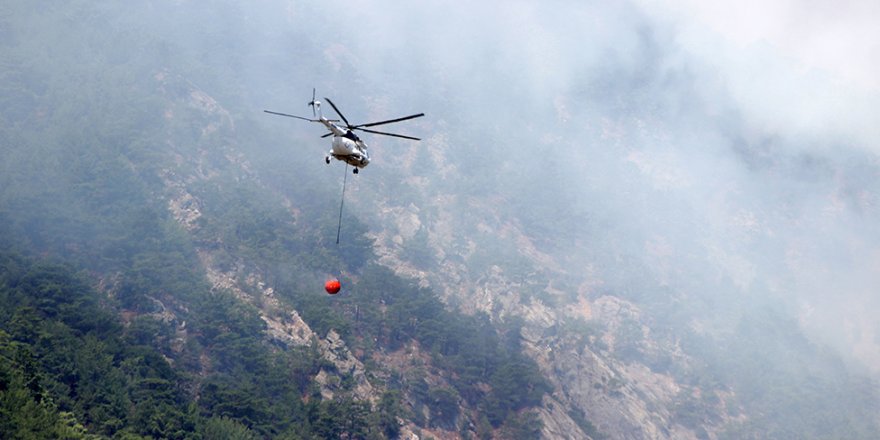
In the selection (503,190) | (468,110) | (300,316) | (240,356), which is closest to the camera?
(240,356)

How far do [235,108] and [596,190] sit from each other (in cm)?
8915

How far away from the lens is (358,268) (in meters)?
117

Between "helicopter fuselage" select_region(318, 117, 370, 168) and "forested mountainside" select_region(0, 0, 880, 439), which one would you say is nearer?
"helicopter fuselage" select_region(318, 117, 370, 168)

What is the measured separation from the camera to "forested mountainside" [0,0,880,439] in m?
74.2

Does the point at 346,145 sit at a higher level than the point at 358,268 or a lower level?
lower

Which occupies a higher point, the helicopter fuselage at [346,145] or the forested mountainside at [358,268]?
the forested mountainside at [358,268]

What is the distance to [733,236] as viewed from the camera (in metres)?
180

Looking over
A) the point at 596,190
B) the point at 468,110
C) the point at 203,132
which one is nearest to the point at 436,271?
the point at 203,132

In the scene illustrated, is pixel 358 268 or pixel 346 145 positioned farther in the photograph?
pixel 358 268

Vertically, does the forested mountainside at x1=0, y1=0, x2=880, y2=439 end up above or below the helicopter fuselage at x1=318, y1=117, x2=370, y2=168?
above

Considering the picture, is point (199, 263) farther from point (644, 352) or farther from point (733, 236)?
point (733, 236)

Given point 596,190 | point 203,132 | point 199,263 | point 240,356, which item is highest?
point 596,190

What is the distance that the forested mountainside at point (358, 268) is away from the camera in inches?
2923

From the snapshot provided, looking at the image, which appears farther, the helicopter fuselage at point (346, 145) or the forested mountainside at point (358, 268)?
the forested mountainside at point (358, 268)
